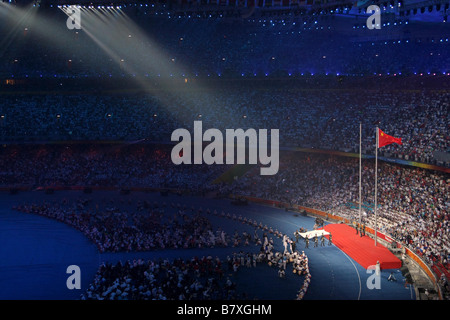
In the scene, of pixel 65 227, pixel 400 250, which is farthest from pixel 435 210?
pixel 65 227

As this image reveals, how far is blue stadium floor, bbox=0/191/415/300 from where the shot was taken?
25266 mm

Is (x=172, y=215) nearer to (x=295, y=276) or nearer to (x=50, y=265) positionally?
(x=50, y=265)

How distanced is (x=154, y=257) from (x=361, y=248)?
13.3m

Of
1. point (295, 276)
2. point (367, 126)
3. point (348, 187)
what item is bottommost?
point (295, 276)

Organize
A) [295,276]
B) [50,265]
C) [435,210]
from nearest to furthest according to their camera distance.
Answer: [295,276], [50,265], [435,210]

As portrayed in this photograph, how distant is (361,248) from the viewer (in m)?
30.8

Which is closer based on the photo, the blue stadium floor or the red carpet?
the blue stadium floor

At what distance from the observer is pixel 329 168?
153ft

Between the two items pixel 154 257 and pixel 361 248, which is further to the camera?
pixel 361 248

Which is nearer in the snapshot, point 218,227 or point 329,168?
point 218,227

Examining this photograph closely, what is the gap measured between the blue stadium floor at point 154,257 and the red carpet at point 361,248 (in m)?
0.41

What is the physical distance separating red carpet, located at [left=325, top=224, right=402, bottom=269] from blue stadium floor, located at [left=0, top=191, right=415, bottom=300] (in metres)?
0.41

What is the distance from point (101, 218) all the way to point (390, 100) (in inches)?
1195

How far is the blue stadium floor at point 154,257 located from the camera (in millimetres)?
25266
